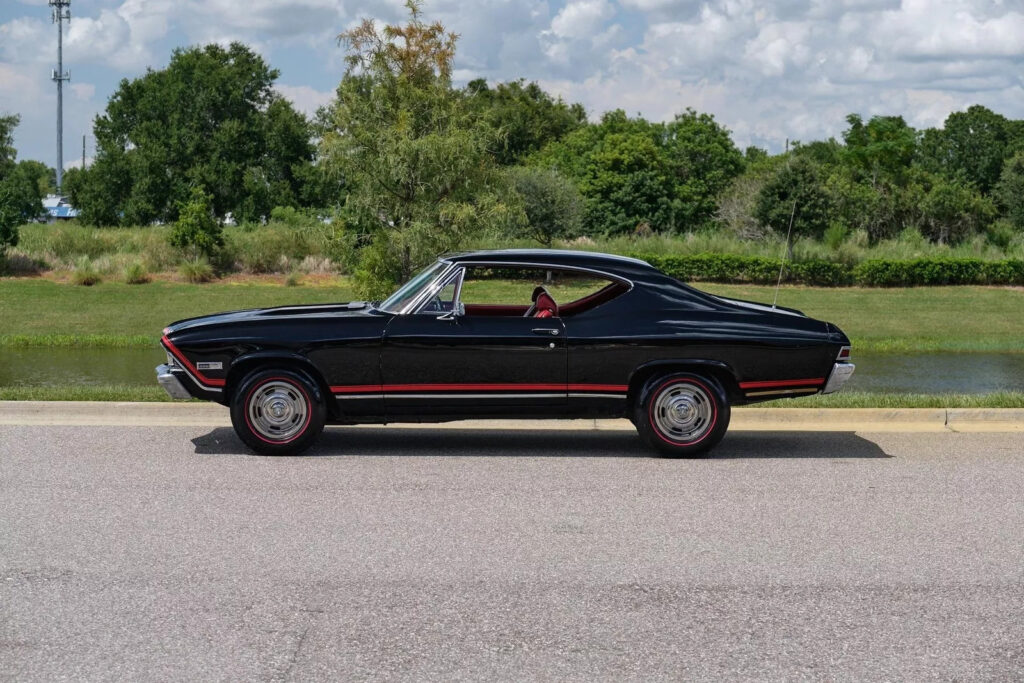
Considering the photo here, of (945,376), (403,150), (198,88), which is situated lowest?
(945,376)

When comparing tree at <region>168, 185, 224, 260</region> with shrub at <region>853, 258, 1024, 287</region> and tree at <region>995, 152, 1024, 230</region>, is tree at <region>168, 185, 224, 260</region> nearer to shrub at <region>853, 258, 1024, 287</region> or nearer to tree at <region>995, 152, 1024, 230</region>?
shrub at <region>853, 258, 1024, 287</region>

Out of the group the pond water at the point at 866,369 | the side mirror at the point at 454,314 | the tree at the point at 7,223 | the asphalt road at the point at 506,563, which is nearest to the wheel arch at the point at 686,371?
the asphalt road at the point at 506,563

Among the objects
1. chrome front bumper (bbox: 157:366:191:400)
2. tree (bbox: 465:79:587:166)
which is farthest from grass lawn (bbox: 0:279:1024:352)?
tree (bbox: 465:79:587:166)

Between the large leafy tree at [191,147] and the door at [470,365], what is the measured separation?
57496 millimetres

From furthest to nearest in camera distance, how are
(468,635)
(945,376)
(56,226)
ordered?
1. (56,226)
2. (945,376)
3. (468,635)

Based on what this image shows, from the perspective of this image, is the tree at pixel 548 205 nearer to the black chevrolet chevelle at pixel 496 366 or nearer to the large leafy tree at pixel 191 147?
the large leafy tree at pixel 191 147

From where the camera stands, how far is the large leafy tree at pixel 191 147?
64.8 m

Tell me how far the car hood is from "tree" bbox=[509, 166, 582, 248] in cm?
3089

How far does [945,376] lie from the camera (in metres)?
19.0

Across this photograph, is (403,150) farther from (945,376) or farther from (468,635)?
Answer: (468,635)

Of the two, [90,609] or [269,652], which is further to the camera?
[90,609]

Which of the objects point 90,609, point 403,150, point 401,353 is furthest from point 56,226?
point 90,609

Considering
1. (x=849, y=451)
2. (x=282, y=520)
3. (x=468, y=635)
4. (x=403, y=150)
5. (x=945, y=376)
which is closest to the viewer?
(x=468, y=635)

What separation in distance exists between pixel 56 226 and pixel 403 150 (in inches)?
814
